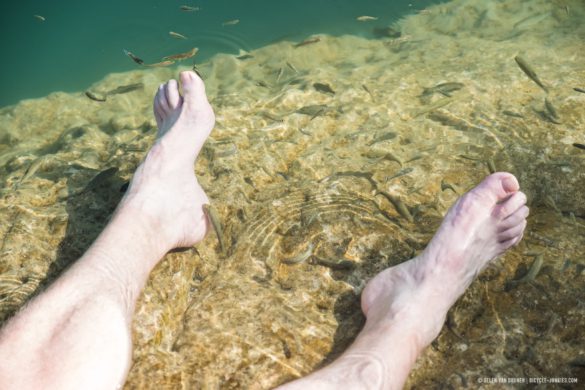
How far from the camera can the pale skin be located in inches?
69.0

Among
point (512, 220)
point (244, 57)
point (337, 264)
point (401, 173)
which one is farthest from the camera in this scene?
point (244, 57)

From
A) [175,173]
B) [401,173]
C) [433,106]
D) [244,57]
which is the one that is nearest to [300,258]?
[175,173]

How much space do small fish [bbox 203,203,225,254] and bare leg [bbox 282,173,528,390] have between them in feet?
3.55

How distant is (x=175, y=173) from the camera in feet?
9.64

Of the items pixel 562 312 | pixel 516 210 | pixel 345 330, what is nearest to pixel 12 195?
pixel 345 330

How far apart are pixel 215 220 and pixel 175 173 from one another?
1.61ft

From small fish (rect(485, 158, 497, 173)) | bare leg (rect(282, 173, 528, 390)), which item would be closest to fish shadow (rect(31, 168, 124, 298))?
bare leg (rect(282, 173, 528, 390))

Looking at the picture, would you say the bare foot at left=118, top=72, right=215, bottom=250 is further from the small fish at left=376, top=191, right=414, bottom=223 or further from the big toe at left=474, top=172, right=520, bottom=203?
the big toe at left=474, top=172, right=520, bottom=203

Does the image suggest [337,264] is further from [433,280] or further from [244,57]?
[244,57]

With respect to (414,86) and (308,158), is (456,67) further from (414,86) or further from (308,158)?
(308,158)

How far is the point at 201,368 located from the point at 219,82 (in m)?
6.79

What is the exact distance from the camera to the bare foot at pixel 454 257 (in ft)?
7.35

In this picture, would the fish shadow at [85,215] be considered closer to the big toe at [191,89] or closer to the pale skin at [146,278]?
the pale skin at [146,278]

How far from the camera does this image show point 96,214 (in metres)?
3.09
